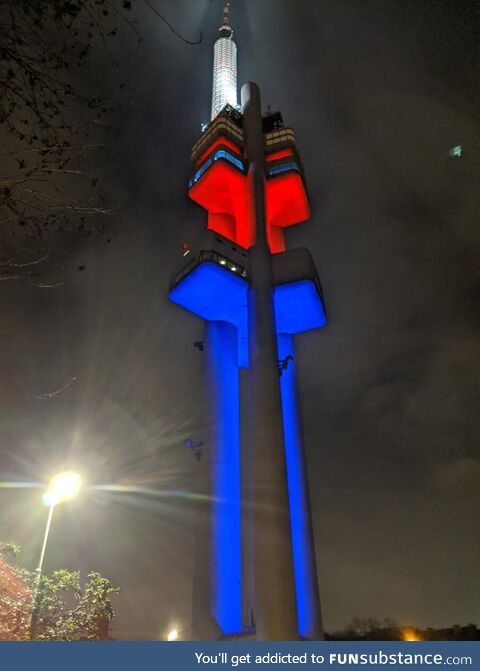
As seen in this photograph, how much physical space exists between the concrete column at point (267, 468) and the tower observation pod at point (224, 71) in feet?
70.6

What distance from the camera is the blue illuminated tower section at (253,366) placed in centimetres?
2125

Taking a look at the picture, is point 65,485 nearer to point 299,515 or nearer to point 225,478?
point 225,478

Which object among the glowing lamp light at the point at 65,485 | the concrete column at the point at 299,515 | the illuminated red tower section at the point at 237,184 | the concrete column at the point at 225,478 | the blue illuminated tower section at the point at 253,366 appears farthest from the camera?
the illuminated red tower section at the point at 237,184

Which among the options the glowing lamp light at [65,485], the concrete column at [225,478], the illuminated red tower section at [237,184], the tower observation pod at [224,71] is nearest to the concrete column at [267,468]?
the concrete column at [225,478]

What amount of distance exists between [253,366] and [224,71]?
126 feet

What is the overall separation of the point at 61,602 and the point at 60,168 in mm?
18890

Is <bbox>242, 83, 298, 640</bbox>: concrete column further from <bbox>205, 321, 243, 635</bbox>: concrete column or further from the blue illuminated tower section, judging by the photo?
<bbox>205, 321, 243, 635</bbox>: concrete column

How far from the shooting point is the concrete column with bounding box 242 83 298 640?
1903cm

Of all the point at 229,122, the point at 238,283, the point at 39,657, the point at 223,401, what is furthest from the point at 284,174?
the point at 39,657

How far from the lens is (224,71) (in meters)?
48.6

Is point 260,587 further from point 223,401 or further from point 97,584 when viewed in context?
point 223,401

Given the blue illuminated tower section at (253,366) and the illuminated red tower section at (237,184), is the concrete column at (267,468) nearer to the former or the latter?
the blue illuminated tower section at (253,366)

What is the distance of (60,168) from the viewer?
5727mm

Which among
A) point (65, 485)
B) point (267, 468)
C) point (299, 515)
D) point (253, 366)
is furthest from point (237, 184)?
point (65, 485)
